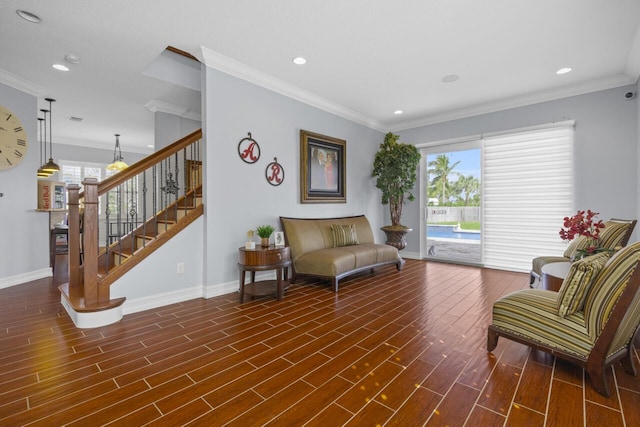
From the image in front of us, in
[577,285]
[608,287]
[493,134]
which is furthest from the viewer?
[493,134]

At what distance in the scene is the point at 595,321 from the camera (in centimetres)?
178

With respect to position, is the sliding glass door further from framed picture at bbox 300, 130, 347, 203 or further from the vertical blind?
framed picture at bbox 300, 130, 347, 203

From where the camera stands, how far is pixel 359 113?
5.79m

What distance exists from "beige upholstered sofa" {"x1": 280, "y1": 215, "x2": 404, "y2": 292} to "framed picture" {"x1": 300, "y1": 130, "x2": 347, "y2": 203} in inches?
17.2

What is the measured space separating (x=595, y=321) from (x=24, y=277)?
6.59m

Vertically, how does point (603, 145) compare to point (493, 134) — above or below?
below

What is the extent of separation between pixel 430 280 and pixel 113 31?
16.3 ft

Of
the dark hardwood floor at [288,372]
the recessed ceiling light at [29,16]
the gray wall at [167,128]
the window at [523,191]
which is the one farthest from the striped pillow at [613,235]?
the gray wall at [167,128]

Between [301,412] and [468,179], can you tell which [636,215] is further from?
[301,412]

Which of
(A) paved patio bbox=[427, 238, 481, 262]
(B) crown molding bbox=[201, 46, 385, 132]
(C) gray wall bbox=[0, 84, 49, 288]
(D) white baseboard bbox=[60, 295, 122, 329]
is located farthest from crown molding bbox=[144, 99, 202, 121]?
(A) paved patio bbox=[427, 238, 481, 262]

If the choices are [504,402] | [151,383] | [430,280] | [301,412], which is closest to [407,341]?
[504,402]

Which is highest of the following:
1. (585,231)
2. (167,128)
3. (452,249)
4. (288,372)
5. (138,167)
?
(167,128)

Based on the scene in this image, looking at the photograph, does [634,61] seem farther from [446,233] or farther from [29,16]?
[29,16]

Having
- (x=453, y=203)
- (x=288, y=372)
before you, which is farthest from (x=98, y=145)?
(x=453, y=203)
